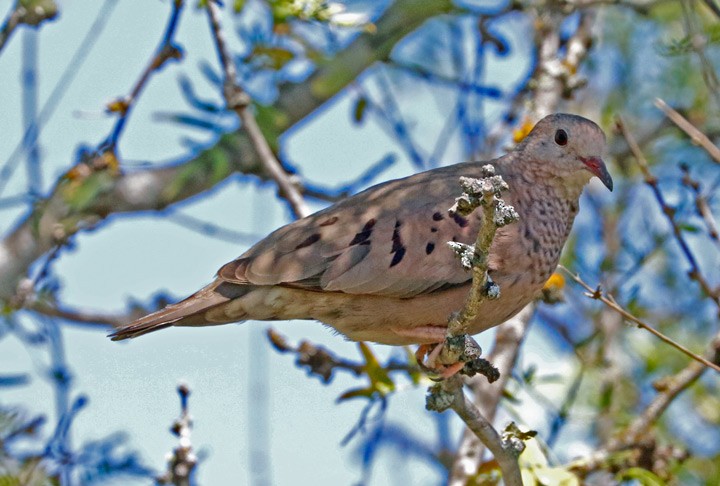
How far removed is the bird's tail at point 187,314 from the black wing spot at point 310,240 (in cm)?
25

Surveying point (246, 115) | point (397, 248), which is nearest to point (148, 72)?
point (246, 115)

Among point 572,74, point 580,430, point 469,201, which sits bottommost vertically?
point 469,201

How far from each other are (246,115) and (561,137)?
1218mm

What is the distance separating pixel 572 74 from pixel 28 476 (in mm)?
2790

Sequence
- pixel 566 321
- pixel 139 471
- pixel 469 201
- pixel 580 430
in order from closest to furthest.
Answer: pixel 469 201 → pixel 139 471 → pixel 580 430 → pixel 566 321

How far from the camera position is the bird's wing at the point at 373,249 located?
3.76 metres

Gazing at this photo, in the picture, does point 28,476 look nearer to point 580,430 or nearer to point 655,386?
point 655,386

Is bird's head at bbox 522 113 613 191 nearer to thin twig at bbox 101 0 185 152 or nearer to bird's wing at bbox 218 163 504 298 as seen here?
bird's wing at bbox 218 163 504 298

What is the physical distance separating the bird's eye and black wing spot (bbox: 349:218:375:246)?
82 cm

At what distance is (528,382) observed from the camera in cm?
446

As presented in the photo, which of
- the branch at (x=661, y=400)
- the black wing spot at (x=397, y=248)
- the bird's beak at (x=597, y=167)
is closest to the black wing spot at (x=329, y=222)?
the black wing spot at (x=397, y=248)

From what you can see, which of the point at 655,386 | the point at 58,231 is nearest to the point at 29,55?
the point at 58,231

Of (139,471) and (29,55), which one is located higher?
(29,55)

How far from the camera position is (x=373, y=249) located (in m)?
3.83
